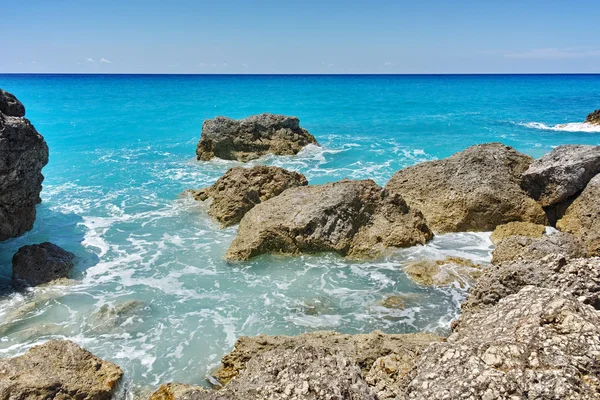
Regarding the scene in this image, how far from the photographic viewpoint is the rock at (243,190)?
13938 millimetres

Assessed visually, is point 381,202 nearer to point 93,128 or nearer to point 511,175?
point 511,175

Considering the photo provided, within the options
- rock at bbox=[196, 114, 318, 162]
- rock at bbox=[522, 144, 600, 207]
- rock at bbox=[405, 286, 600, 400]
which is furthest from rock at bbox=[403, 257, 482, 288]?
rock at bbox=[196, 114, 318, 162]

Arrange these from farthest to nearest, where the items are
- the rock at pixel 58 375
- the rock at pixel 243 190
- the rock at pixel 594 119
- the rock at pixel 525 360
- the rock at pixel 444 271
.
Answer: the rock at pixel 594 119 < the rock at pixel 243 190 < the rock at pixel 444 271 < the rock at pixel 58 375 < the rock at pixel 525 360

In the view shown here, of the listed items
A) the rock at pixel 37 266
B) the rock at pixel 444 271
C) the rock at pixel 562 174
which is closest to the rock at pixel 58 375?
the rock at pixel 37 266

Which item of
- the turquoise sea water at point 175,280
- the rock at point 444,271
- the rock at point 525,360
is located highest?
the rock at point 525,360

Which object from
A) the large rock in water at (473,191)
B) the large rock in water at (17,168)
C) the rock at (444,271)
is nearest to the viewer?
the rock at (444,271)

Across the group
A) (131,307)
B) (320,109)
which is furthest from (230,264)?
(320,109)

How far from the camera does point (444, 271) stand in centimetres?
1017

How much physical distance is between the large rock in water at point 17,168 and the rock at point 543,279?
1067cm

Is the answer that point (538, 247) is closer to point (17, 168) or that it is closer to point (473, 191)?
point (473, 191)

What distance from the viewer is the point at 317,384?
397 centimetres

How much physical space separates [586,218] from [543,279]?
6295 mm

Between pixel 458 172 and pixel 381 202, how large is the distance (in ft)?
9.42

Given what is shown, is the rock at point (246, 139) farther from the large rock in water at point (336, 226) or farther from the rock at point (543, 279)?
the rock at point (543, 279)
